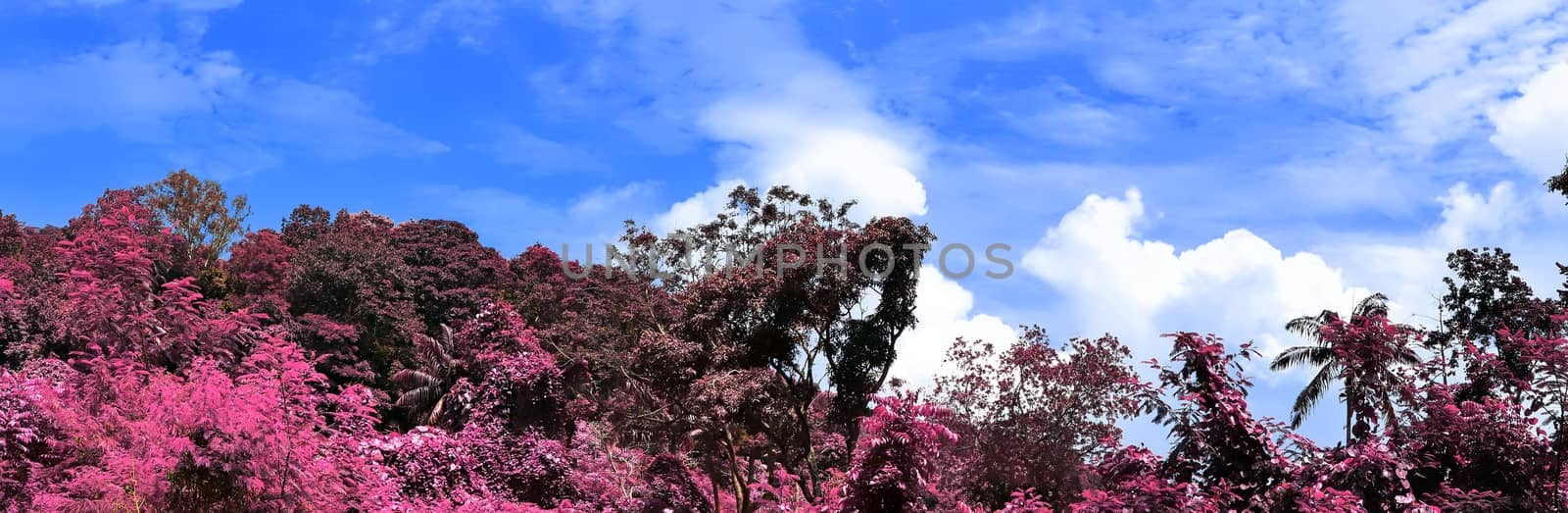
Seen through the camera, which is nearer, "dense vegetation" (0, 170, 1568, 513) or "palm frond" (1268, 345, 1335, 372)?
"dense vegetation" (0, 170, 1568, 513)

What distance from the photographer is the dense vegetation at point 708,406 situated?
34.2 ft

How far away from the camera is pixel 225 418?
10.5 metres

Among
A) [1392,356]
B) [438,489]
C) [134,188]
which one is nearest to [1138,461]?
[1392,356]

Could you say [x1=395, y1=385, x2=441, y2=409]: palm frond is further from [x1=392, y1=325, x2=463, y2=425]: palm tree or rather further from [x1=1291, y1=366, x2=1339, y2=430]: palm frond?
[x1=1291, y1=366, x2=1339, y2=430]: palm frond

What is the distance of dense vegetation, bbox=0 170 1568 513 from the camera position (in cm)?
1041

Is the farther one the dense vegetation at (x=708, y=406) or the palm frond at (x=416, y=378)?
the palm frond at (x=416, y=378)

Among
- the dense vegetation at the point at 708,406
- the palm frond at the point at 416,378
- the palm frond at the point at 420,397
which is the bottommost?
the dense vegetation at the point at 708,406

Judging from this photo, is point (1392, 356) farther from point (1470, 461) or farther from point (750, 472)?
point (750, 472)

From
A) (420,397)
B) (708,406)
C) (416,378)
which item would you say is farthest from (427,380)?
(708,406)

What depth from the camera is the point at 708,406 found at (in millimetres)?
21438

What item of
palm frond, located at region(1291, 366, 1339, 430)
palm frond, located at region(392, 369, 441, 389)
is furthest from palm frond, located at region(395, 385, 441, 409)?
palm frond, located at region(1291, 366, 1339, 430)

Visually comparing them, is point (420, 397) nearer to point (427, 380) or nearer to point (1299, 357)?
point (427, 380)

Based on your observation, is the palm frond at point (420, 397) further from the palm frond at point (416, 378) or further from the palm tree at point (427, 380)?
the palm frond at point (416, 378)

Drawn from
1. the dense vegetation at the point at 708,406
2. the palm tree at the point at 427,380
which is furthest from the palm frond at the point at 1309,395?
the palm tree at the point at 427,380
